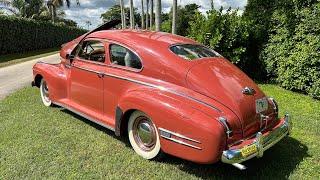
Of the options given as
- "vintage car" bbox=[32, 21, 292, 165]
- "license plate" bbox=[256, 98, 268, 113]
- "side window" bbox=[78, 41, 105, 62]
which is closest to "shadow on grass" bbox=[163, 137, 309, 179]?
"vintage car" bbox=[32, 21, 292, 165]

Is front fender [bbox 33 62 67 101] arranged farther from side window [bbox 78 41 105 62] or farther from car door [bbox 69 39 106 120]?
side window [bbox 78 41 105 62]

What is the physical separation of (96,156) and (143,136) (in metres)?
0.73

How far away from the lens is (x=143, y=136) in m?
5.56

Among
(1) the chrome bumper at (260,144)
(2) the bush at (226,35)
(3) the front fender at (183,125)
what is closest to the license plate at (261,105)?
(1) the chrome bumper at (260,144)

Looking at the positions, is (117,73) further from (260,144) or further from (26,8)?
(26,8)

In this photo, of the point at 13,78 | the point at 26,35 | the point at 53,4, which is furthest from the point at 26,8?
the point at 13,78

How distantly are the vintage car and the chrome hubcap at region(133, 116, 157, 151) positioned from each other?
0.05 feet

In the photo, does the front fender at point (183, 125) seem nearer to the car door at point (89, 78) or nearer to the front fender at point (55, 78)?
the car door at point (89, 78)

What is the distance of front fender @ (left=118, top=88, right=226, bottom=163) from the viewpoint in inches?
181

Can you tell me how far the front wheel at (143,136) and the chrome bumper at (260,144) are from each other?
1074 millimetres

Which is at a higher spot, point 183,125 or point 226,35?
point 226,35

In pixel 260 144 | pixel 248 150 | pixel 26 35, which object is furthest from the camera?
pixel 26 35

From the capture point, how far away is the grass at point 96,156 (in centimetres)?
513

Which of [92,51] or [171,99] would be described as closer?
[171,99]
